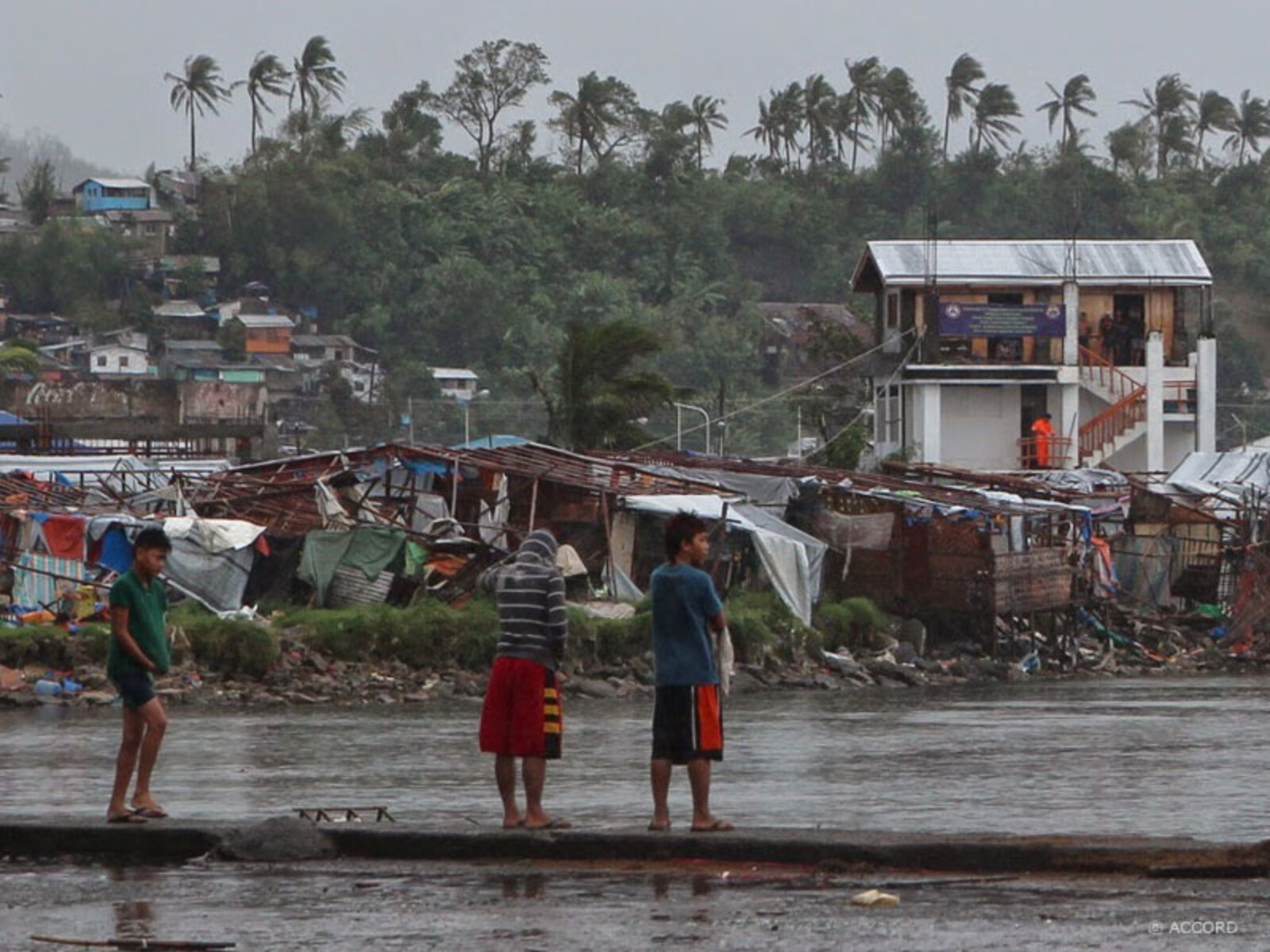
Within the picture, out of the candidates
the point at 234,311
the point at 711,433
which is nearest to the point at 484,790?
the point at 711,433

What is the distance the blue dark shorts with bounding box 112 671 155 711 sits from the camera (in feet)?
40.6

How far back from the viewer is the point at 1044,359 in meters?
58.1

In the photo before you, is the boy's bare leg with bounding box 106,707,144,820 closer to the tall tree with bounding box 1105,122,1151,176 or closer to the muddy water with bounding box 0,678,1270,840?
the muddy water with bounding box 0,678,1270,840

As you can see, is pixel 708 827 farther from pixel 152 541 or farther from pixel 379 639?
pixel 379 639

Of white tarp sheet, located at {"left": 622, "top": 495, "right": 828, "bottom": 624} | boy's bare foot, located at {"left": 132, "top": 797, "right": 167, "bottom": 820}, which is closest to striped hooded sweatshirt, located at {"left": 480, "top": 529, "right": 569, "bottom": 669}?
boy's bare foot, located at {"left": 132, "top": 797, "right": 167, "bottom": 820}

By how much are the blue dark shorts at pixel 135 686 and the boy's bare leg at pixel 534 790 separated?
1.89 meters

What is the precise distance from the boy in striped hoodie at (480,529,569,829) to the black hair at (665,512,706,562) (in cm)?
59

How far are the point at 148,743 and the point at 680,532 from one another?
9.41ft

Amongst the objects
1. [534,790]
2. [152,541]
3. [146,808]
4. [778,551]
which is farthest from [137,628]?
[778,551]

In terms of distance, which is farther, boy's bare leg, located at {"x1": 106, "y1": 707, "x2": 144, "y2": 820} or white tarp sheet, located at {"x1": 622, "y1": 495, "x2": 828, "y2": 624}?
white tarp sheet, located at {"x1": 622, "y1": 495, "x2": 828, "y2": 624}

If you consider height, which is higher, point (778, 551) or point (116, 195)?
point (116, 195)

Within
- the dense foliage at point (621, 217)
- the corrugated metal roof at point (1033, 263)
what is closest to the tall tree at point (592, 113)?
the dense foliage at point (621, 217)

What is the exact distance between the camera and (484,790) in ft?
51.3

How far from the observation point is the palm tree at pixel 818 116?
5561 inches
